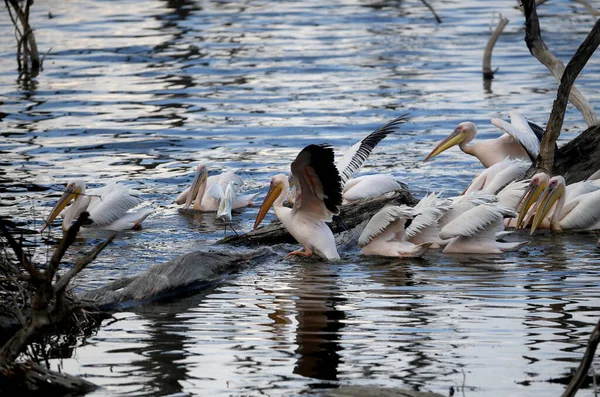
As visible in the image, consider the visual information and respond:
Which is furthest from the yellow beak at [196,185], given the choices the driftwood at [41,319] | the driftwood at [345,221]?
the driftwood at [41,319]

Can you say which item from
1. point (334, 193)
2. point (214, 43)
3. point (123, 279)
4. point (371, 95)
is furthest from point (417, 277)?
point (214, 43)

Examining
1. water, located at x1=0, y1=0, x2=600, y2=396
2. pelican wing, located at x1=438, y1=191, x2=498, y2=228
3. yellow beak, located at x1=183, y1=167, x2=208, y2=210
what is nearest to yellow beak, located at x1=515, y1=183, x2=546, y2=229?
water, located at x1=0, y1=0, x2=600, y2=396

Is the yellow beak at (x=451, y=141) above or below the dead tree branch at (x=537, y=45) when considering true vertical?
below

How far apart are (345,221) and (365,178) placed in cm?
69

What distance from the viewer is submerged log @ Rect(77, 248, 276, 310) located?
606 centimetres

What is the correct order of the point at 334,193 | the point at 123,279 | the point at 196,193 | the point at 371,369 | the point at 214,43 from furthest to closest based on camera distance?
1. the point at 214,43
2. the point at 196,193
3. the point at 334,193
4. the point at 123,279
5. the point at 371,369

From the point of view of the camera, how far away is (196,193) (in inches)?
389

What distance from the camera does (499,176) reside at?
9023mm

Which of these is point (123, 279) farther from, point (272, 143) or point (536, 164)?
point (272, 143)

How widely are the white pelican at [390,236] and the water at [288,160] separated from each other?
118 millimetres

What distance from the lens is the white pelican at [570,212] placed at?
8289 mm

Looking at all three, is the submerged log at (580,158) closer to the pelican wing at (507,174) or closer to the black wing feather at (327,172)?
the pelican wing at (507,174)

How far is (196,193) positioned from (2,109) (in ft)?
19.9

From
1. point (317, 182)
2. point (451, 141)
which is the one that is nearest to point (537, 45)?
point (451, 141)
